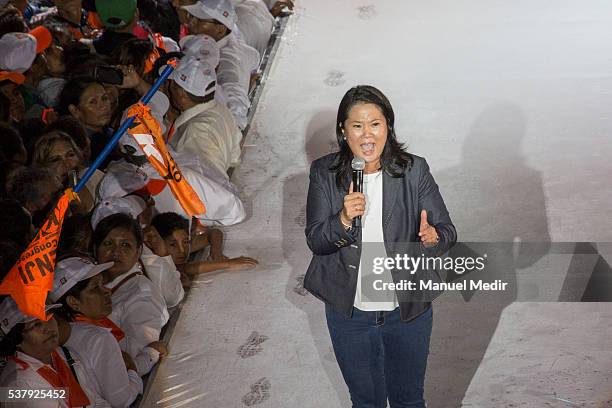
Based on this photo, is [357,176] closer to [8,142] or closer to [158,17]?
[8,142]

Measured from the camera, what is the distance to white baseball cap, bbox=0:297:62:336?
11.1ft

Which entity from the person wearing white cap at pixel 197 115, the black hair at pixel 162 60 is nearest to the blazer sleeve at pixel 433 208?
the person wearing white cap at pixel 197 115

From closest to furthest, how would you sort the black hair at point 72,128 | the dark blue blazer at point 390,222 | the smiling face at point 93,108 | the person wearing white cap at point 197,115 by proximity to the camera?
1. the dark blue blazer at point 390,222
2. the black hair at point 72,128
3. the smiling face at point 93,108
4. the person wearing white cap at point 197,115

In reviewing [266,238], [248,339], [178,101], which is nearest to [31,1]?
[178,101]

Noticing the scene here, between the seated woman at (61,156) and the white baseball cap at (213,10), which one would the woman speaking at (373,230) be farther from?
the white baseball cap at (213,10)

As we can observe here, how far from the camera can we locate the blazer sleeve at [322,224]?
279 centimetres

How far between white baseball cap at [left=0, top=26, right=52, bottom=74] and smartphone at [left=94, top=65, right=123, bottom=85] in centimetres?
44

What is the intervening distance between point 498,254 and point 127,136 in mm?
1901

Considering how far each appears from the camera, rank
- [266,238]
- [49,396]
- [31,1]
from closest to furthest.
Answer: [49,396], [266,238], [31,1]

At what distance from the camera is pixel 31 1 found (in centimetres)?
626

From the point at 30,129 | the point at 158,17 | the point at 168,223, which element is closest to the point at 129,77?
the point at 30,129

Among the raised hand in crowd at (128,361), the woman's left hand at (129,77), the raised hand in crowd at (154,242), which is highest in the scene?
the woman's left hand at (129,77)

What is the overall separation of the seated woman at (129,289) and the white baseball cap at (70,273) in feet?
0.92

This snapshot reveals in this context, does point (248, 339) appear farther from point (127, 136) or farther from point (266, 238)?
point (127, 136)
